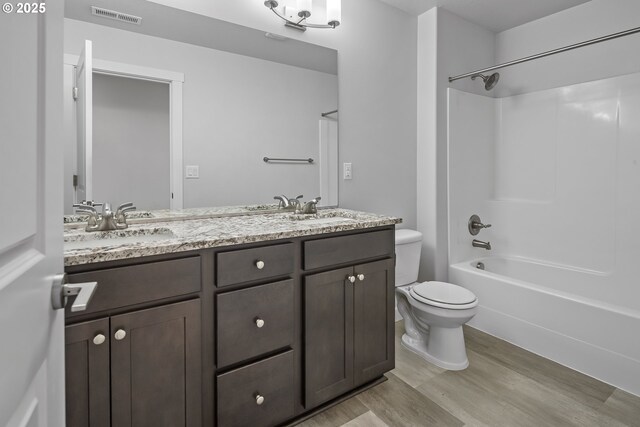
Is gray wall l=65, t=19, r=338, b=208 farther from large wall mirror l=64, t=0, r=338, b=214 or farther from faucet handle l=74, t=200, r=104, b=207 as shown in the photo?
faucet handle l=74, t=200, r=104, b=207

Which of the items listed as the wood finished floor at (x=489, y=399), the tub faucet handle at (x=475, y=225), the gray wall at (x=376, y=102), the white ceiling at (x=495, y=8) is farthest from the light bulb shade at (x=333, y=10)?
the wood finished floor at (x=489, y=399)

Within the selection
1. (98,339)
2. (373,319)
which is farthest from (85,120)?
(373,319)

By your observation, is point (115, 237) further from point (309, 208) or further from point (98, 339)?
point (309, 208)

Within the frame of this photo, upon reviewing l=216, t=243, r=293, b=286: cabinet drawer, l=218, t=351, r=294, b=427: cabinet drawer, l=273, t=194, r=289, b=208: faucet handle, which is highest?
l=273, t=194, r=289, b=208: faucet handle

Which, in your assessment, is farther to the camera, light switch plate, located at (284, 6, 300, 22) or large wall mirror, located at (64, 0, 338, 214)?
light switch plate, located at (284, 6, 300, 22)

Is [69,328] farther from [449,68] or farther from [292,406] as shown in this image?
[449,68]

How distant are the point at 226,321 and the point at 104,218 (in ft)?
2.32

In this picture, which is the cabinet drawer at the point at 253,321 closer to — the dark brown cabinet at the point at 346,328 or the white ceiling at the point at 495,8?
the dark brown cabinet at the point at 346,328

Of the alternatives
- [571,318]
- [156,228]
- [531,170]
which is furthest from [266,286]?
[531,170]

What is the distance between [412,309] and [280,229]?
4.12ft

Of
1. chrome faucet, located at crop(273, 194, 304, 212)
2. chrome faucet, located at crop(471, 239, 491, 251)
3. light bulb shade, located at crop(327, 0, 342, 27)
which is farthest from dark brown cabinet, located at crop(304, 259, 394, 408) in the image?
light bulb shade, located at crop(327, 0, 342, 27)

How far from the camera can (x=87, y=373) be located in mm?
1014

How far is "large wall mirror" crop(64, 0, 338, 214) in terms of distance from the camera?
4.88ft

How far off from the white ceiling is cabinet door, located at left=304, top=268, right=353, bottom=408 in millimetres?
2127
